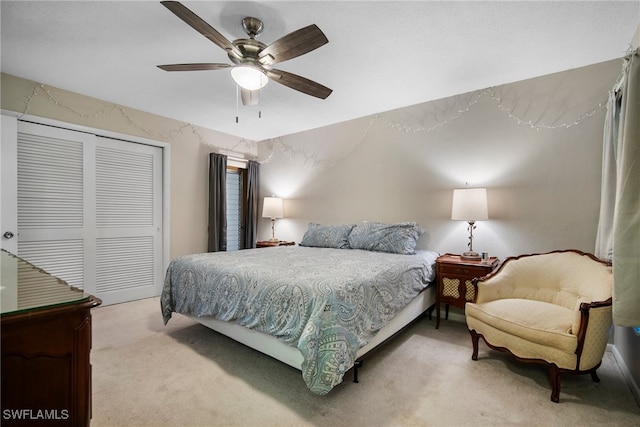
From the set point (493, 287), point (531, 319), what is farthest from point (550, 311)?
point (493, 287)

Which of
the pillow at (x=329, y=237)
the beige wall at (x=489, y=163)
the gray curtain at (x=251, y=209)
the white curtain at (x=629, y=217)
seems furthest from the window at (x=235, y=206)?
the white curtain at (x=629, y=217)

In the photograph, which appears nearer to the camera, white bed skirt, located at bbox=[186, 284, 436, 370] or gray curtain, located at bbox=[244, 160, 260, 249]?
white bed skirt, located at bbox=[186, 284, 436, 370]

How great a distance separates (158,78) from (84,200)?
5.76ft

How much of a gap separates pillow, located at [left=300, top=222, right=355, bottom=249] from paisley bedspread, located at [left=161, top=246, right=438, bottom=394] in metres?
0.70

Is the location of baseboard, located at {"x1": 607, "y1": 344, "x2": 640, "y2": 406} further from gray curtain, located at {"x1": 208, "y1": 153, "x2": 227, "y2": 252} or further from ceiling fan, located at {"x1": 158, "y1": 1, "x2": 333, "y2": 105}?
gray curtain, located at {"x1": 208, "y1": 153, "x2": 227, "y2": 252}

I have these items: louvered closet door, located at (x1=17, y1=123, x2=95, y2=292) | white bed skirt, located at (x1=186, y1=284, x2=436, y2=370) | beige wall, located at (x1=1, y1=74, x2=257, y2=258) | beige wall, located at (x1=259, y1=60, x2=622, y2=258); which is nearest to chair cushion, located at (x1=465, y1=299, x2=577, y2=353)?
white bed skirt, located at (x1=186, y1=284, x2=436, y2=370)

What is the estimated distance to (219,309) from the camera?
7.57 feet

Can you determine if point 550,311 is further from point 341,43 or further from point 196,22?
point 196,22

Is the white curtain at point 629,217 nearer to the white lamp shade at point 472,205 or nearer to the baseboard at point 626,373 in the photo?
the baseboard at point 626,373

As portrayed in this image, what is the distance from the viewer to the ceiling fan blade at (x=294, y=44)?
5.65ft

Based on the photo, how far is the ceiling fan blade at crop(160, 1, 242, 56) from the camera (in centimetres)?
152

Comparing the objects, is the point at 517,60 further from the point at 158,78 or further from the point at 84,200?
the point at 84,200

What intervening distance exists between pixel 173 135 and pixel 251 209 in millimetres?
1695

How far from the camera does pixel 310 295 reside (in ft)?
5.87
